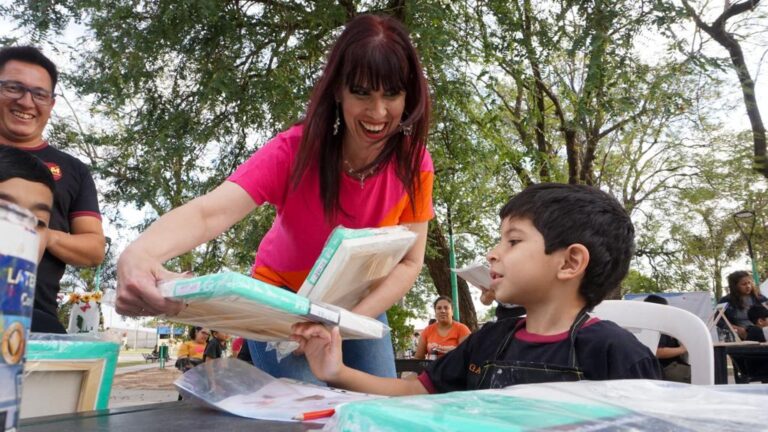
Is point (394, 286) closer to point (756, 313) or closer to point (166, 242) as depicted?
point (166, 242)

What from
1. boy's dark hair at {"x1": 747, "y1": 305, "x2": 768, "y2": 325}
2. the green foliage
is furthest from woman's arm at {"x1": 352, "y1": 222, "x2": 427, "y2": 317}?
the green foliage

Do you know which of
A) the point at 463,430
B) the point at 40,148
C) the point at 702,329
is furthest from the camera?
the point at 40,148

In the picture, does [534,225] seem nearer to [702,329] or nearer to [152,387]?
[702,329]

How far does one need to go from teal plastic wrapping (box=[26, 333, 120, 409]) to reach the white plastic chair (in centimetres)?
128

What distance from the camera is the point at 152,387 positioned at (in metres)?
14.6

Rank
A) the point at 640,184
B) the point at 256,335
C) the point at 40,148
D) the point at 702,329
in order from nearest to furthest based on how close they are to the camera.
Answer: the point at 256,335
the point at 702,329
the point at 40,148
the point at 640,184

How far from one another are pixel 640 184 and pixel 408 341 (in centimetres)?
957

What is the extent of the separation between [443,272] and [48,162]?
7.83 metres

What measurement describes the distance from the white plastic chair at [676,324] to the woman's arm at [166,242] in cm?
107

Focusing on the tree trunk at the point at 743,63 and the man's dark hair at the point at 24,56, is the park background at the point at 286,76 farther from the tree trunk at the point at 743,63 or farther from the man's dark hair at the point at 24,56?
the man's dark hair at the point at 24,56

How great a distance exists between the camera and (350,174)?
1.63m

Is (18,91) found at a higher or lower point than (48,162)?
higher

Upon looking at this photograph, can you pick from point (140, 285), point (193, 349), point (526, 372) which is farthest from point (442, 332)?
point (140, 285)

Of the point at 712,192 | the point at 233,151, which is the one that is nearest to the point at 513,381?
the point at 233,151
